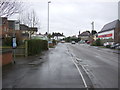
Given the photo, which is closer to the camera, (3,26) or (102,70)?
(102,70)

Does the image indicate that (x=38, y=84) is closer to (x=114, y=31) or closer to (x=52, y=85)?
(x=52, y=85)

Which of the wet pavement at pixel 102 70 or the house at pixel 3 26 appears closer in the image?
the wet pavement at pixel 102 70

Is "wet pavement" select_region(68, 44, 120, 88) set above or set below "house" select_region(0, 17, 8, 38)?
below

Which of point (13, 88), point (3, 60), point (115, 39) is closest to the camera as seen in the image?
point (13, 88)

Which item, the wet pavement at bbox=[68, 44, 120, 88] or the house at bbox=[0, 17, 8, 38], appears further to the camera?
the house at bbox=[0, 17, 8, 38]

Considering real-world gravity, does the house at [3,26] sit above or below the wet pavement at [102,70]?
above

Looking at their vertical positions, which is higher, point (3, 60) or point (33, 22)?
point (33, 22)

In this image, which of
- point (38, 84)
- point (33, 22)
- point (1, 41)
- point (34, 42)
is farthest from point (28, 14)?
point (38, 84)

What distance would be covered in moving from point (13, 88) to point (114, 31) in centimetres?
5679

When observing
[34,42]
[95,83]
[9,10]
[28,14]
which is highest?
[28,14]

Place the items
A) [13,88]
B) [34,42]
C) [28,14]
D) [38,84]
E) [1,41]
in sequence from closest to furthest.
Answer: [13,88] < [38,84] < [34,42] < [1,41] < [28,14]

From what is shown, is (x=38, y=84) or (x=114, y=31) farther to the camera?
(x=114, y=31)

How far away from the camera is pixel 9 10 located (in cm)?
1191

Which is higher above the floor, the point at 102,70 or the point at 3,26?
the point at 3,26
